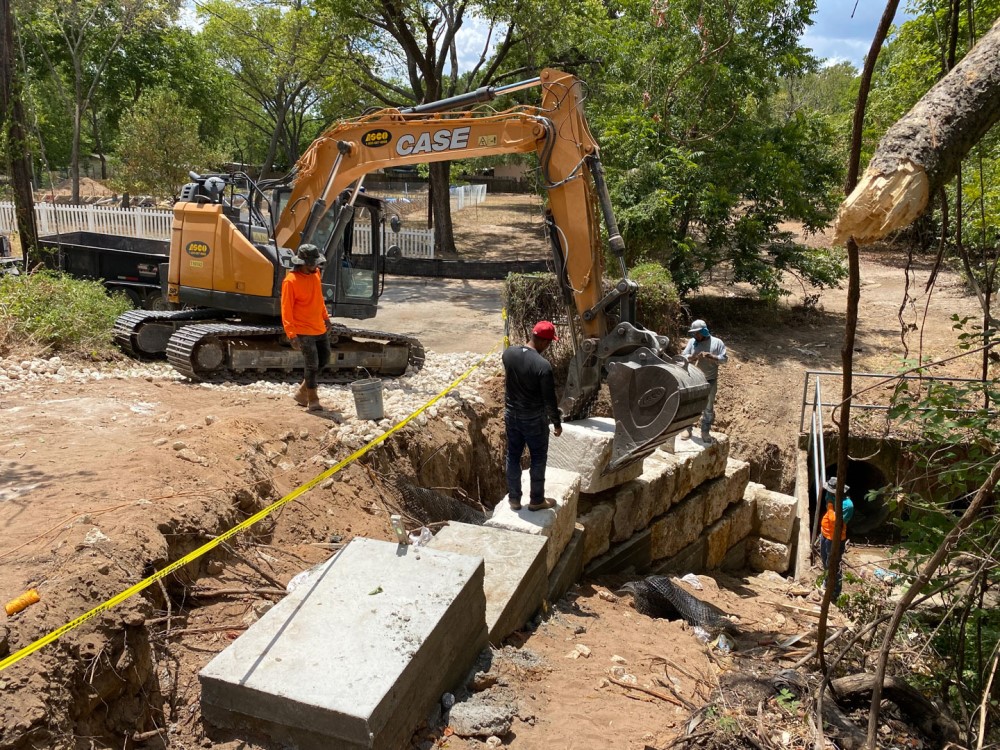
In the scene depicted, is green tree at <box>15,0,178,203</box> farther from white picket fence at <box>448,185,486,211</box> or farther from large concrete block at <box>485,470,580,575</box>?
large concrete block at <box>485,470,580,575</box>

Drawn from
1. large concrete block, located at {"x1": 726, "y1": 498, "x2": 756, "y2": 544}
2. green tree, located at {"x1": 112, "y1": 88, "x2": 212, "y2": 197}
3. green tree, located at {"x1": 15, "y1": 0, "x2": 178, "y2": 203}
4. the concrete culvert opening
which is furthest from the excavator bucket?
green tree, located at {"x1": 15, "y1": 0, "x2": 178, "y2": 203}

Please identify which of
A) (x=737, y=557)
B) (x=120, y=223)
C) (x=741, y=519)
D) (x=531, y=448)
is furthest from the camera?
(x=120, y=223)

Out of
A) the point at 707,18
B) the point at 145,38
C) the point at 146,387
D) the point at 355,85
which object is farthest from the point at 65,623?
the point at 145,38

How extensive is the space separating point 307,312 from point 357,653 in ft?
15.9

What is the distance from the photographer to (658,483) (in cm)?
837

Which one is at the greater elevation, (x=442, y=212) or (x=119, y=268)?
(x=442, y=212)

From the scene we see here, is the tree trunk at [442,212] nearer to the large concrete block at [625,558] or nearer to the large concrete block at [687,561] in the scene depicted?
the large concrete block at [687,561]

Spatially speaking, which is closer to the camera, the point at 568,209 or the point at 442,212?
the point at 568,209

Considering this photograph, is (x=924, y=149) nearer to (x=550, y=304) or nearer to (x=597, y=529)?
(x=597, y=529)

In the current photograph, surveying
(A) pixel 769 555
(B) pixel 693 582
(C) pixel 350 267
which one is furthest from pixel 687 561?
(C) pixel 350 267

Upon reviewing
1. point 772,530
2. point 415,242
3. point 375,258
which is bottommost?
point 772,530

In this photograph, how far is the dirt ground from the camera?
→ 12.5 feet

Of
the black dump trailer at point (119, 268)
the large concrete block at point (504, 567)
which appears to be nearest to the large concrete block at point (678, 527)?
the large concrete block at point (504, 567)

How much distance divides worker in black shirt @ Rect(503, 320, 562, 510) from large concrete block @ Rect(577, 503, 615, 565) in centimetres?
124
